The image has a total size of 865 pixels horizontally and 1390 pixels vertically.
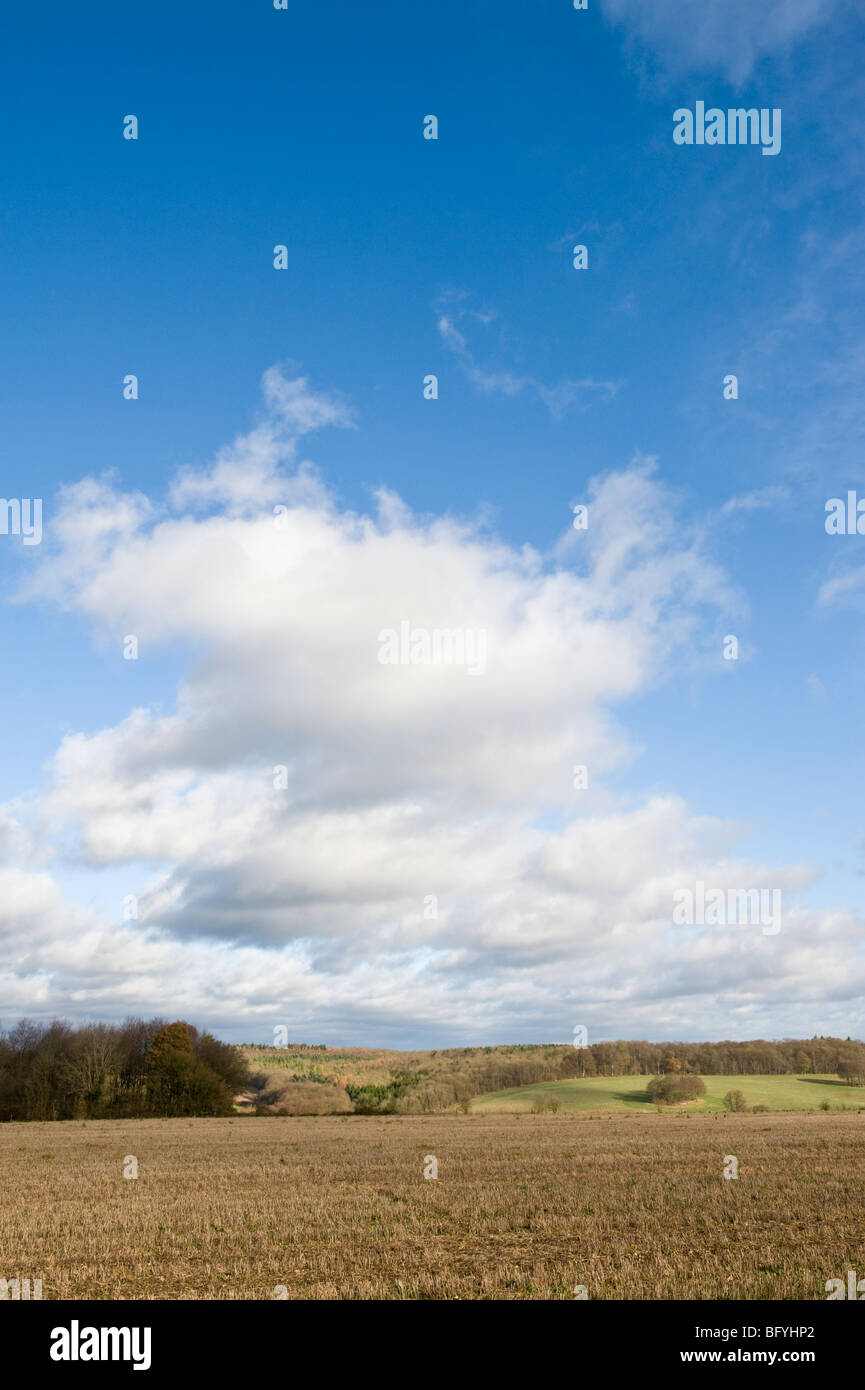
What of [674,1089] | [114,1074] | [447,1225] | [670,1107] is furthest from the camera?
[674,1089]

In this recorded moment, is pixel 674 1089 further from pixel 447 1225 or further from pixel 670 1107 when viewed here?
pixel 447 1225

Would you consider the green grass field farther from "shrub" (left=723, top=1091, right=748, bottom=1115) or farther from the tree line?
→ the tree line

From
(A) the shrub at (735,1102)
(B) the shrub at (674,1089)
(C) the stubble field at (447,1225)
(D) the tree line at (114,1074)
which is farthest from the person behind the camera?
(B) the shrub at (674,1089)

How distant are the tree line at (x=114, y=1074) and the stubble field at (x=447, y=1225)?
71386 mm

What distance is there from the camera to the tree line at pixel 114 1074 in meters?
106

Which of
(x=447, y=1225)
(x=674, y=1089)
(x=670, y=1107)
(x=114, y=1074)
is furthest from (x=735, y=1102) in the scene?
(x=447, y=1225)

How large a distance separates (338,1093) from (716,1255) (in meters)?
140

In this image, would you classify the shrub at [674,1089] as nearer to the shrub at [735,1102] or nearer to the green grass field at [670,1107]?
the green grass field at [670,1107]

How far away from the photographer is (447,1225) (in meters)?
20.5

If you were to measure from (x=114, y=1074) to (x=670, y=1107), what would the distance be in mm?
77607

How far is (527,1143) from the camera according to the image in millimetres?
49094

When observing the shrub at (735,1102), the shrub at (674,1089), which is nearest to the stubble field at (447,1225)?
the shrub at (735,1102)

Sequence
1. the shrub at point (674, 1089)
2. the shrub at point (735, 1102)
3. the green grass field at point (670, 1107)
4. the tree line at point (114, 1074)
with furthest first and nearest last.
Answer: the shrub at point (674, 1089) → the green grass field at point (670, 1107) → the shrub at point (735, 1102) → the tree line at point (114, 1074)
